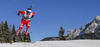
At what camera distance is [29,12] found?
53.3 feet

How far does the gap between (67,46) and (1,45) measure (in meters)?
4.94

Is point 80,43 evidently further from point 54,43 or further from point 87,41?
point 54,43

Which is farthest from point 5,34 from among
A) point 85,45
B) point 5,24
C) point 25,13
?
point 85,45

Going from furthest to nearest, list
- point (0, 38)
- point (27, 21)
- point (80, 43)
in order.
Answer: point (0, 38) → point (27, 21) → point (80, 43)

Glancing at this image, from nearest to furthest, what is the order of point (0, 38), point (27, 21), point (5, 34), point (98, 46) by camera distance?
point (98, 46) < point (27, 21) < point (0, 38) < point (5, 34)

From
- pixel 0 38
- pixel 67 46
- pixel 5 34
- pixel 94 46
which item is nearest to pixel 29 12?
pixel 67 46

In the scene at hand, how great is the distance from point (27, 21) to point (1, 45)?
3533 millimetres

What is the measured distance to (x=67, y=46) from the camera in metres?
13.3

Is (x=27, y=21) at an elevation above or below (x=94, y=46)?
above

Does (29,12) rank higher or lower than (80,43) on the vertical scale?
higher

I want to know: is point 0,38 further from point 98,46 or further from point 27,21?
point 98,46

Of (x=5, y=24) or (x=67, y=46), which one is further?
(x=5, y=24)

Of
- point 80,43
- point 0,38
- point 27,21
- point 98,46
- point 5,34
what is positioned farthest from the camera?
point 5,34

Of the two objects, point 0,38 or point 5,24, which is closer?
point 0,38
